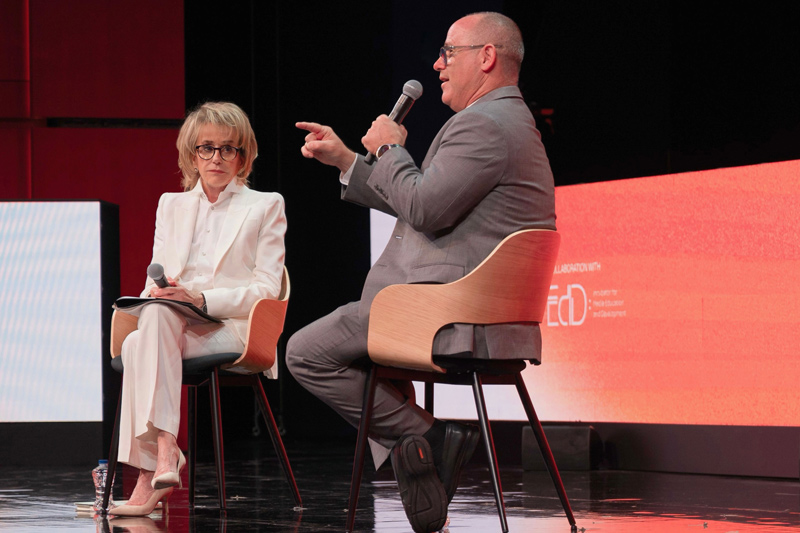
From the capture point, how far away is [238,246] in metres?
3.31

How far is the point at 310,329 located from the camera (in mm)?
2650

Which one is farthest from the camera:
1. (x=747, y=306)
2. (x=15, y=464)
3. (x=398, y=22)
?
(x=398, y=22)

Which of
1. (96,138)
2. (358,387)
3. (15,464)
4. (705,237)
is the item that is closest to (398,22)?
(96,138)

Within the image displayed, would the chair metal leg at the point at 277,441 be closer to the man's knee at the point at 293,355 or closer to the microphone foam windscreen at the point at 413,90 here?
the man's knee at the point at 293,355

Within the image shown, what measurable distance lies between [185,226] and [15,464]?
2296mm

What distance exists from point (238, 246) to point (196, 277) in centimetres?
17

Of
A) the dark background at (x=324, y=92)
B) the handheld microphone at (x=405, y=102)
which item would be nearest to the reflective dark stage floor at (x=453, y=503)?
the handheld microphone at (x=405, y=102)

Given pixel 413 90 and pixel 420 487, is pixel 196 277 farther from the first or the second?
A: pixel 420 487

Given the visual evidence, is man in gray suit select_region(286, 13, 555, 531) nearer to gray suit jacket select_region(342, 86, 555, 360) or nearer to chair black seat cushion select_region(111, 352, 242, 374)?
gray suit jacket select_region(342, 86, 555, 360)

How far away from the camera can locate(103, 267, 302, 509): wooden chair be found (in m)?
3.12

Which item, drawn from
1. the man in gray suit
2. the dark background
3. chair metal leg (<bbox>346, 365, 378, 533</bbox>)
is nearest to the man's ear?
the man in gray suit

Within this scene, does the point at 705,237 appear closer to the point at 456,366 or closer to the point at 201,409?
the point at 456,366

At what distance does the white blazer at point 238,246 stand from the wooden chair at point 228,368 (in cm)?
6

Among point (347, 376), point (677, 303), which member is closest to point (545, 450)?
point (347, 376)
